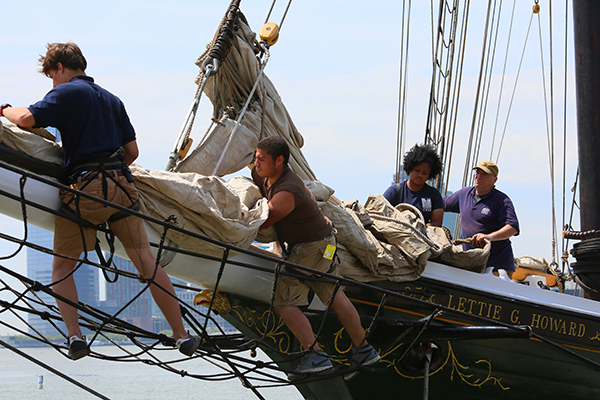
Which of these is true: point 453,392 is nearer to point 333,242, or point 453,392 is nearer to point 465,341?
point 465,341

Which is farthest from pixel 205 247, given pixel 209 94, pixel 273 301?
pixel 209 94

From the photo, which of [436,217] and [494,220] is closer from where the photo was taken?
[436,217]

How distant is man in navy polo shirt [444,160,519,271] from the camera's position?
4582 mm

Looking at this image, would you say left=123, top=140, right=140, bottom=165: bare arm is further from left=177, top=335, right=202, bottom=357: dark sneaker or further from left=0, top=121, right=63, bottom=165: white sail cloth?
left=177, top=335, right=202, bottom=357: dark sneaker

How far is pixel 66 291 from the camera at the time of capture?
273cm

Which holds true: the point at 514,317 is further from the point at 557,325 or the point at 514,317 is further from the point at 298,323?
the point at 298,323

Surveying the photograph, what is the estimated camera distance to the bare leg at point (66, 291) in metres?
2.71

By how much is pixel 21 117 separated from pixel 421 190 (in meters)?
2.74

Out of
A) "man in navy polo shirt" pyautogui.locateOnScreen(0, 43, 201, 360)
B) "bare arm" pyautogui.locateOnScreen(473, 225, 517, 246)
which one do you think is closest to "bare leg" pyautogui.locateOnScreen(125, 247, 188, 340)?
"man in navy polo shirt" pyautogui.locateOnScreen(0, 43, 201, 360)

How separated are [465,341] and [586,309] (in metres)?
0.92

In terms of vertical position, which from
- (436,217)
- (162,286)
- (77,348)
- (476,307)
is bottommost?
(77,348)

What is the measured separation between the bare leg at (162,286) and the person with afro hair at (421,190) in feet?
6.84

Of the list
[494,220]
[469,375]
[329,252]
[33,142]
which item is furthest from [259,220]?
[494,220]

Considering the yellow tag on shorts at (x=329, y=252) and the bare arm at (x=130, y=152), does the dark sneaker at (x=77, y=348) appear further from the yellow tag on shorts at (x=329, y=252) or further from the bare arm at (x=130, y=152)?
the yellow tag on shorts at (x=329, y=252)
